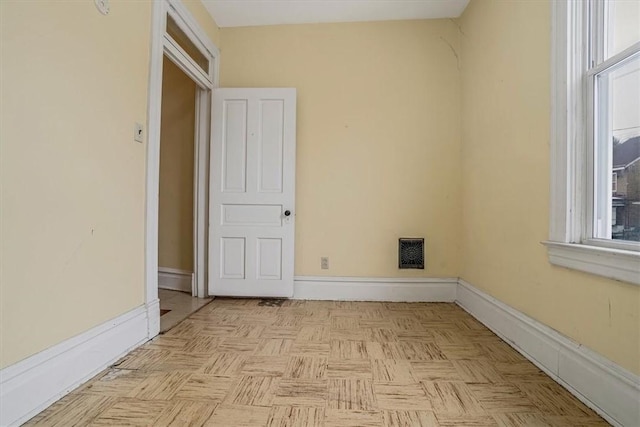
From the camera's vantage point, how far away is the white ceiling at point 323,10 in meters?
2.71

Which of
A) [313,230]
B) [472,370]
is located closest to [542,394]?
[472,370]

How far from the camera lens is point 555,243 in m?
1.54

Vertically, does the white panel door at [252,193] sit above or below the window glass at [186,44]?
below

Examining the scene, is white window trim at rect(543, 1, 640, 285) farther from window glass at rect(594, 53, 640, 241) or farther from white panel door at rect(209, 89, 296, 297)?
white panel door at rect(209, 89, 296, 297)

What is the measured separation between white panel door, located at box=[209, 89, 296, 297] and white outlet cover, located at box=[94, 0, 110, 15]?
133 cm

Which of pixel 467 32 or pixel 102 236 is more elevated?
pixel 467 32

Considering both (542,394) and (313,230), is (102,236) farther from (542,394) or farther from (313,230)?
(542,394)

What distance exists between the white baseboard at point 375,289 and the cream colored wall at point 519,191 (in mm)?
317

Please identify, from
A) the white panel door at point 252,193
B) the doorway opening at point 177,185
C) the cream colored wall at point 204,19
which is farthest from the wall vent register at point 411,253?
the cream colored wall at point 204,19

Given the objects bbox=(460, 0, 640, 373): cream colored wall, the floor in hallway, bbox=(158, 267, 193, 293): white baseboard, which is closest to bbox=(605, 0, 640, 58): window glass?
bbox=(460, 0, 640, 373): cream colored wall

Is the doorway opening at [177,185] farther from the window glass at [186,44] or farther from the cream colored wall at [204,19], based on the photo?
the cream colored wall at [204,19]

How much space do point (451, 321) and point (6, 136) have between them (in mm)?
2738

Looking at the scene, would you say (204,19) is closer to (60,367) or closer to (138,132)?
(138,132)

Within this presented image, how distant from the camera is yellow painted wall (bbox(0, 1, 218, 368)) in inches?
46.3
